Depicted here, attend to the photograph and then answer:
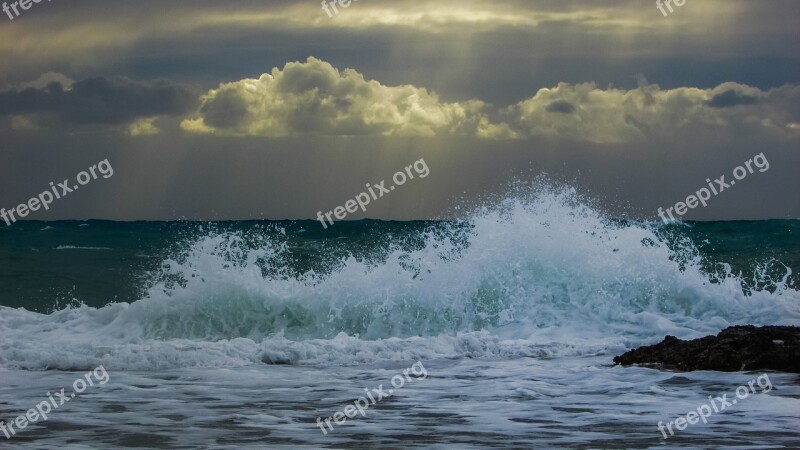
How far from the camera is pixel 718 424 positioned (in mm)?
8539

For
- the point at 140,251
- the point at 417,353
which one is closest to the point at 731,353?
the point at 417,353

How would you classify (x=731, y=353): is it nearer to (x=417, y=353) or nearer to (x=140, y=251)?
(x=417, y=353)

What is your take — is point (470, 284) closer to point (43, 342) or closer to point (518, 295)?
point (518, 295)

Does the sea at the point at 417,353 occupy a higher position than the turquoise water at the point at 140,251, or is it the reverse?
the turquoise water at the point at 140,251

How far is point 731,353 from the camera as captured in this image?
11.7 meters

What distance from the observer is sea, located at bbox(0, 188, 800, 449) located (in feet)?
27.6

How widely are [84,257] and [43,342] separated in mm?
21973

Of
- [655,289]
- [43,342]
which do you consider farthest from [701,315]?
[43,342]

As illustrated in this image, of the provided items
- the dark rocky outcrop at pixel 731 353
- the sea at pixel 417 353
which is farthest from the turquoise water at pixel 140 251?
the dark rocky outcrop at pixel 731 353

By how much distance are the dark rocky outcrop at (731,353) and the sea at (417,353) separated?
0.33 m

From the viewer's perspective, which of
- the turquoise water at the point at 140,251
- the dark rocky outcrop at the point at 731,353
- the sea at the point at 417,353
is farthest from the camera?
the turquoise water at the point at 140,251

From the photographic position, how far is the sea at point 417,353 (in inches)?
331

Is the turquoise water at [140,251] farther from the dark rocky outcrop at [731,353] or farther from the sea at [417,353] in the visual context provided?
the dark rocky outcrop at [731,353]

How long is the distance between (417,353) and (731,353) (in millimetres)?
4522
